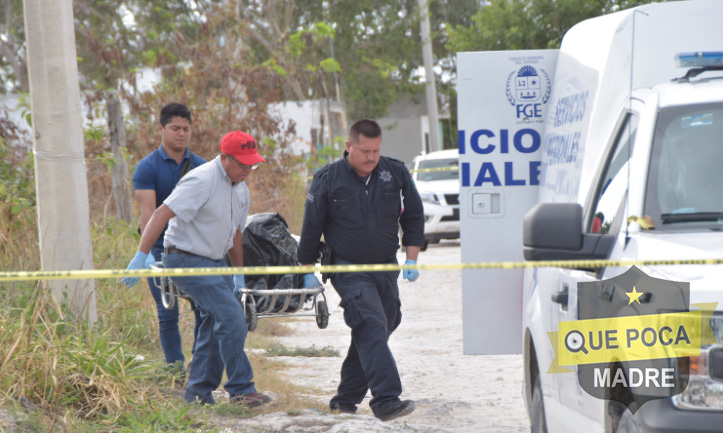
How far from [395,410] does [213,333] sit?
1279 mm

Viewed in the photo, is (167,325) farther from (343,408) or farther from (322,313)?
(343,408)

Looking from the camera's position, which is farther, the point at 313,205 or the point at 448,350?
the point at 448,350

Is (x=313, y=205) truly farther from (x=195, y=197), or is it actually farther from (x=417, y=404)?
(x=417, y=404)

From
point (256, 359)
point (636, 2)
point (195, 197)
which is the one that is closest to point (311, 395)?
point (256, 359)

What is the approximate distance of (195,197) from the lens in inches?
230

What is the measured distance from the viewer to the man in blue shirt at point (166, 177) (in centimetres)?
655

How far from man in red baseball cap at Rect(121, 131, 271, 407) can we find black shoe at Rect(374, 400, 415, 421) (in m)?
0.91

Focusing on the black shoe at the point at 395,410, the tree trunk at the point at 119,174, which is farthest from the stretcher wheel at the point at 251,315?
the tree trunk at the point at 119,174

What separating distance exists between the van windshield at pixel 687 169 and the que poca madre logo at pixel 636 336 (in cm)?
39

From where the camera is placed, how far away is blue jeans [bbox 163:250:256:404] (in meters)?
5.91

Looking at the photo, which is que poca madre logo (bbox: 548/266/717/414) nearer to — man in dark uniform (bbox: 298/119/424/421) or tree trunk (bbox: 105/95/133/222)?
man in dark uniform (bbox: 298/119/424/421)

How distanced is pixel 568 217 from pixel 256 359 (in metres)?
5.07

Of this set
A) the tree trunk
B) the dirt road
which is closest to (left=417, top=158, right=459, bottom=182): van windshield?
the dirt road

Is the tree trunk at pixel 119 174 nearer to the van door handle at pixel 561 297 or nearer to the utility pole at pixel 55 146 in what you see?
the utility pole at pixel 55 146
